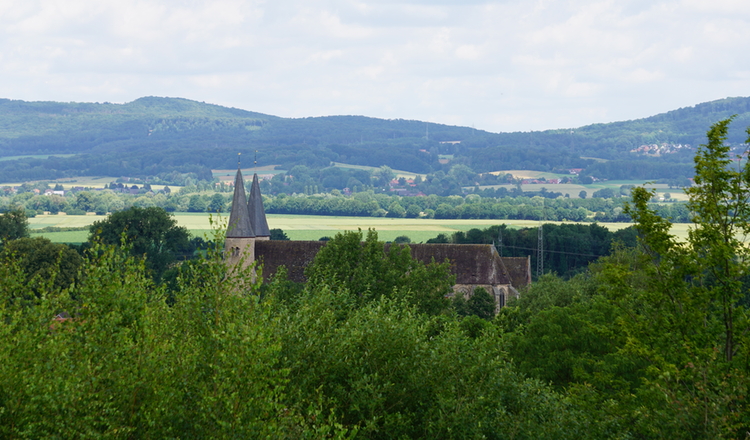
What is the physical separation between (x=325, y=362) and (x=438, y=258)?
44824 millimetres

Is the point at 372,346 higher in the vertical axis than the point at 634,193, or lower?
lower

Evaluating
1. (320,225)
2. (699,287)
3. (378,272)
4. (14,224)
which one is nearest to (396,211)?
(320,225)

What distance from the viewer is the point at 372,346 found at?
1742 cm

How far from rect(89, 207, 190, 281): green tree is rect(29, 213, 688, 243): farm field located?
33.3m

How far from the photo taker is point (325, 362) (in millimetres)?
16453

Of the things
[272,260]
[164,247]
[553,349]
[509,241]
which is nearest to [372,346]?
[553,349]

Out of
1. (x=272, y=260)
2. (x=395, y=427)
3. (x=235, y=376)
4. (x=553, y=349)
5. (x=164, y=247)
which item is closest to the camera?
(x=235, y=376)

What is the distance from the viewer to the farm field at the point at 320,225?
386ft

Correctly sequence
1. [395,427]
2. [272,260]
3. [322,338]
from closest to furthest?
[395,427] → [322,338] → [272,260]

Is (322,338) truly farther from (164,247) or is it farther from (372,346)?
(164,247)

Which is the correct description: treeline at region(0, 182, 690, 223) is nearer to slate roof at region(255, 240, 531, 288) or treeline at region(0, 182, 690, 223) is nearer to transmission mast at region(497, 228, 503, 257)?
transmission mast at region(497, 228, 503, 257)

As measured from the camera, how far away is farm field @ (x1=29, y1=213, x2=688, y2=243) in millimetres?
117700

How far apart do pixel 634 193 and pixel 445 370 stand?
22.6ft

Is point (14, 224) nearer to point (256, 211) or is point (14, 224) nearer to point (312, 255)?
point (256, 211)
